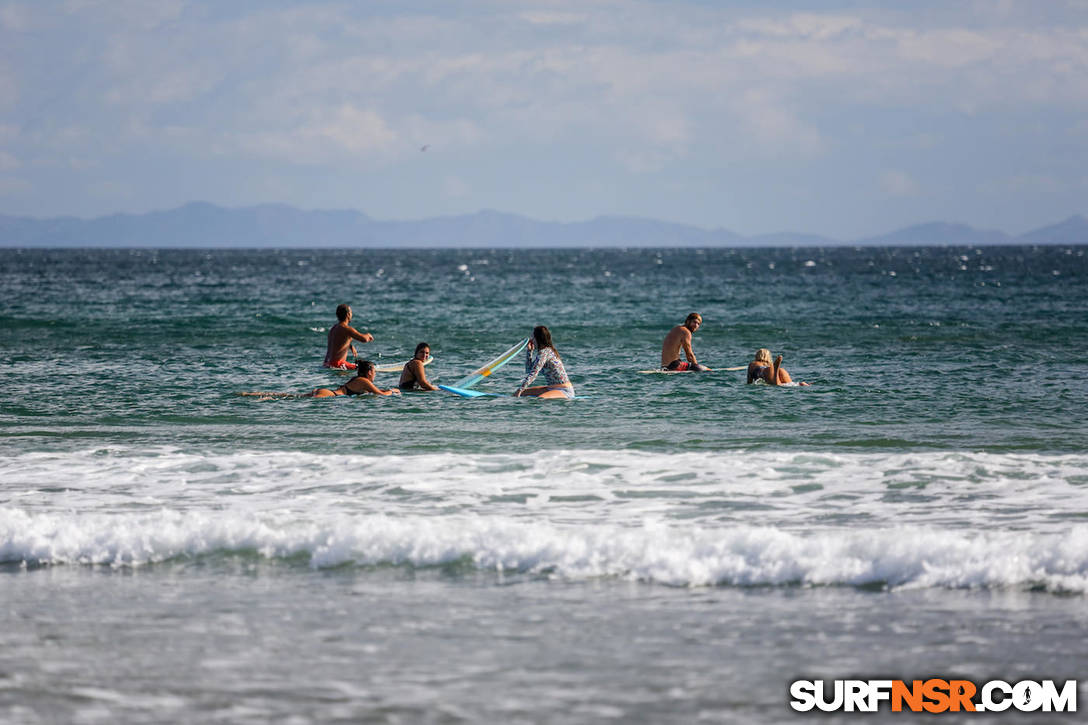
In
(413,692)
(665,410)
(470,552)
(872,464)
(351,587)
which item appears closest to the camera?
(413,692)

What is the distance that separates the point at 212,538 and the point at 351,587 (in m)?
1.85

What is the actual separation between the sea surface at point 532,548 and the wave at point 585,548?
0.10 feet

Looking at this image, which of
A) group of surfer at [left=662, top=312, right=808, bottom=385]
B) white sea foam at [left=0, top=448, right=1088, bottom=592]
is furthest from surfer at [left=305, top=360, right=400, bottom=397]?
group of surfer at [left=662, top=312, right=808, bottom=385]

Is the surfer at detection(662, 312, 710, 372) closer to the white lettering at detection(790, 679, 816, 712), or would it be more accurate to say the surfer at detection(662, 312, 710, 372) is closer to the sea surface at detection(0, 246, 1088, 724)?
the sea surface at detection(0, 246, 1088, 724)

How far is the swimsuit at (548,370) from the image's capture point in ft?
59.4

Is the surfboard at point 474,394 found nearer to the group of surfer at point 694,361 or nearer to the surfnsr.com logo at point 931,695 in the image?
the group of surfer at point 694,361

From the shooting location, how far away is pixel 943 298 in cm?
5447

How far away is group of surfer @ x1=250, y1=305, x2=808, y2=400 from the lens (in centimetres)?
1819

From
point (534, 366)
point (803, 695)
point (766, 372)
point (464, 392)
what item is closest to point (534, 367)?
point (534, 366)

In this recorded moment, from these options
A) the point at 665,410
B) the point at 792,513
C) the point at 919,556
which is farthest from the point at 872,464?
the point at 665,410

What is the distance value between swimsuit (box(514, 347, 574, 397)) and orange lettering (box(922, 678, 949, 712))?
12184 mm

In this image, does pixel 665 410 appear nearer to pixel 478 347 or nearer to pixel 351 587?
pixel 351 587

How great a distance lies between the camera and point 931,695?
19.9 ft

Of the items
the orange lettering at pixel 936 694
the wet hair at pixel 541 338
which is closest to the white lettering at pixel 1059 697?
the orange lettering at pixel 936 694
